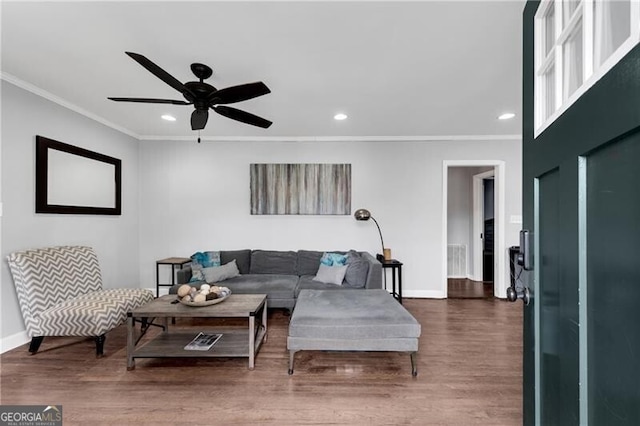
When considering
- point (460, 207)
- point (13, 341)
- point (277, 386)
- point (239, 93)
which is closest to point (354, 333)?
point (277, 386)

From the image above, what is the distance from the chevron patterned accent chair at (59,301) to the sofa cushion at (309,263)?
6.41ft

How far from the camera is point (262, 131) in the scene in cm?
411

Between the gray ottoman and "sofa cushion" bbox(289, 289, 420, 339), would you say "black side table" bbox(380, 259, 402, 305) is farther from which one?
the gray ottoman

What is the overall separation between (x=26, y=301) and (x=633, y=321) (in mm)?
3863

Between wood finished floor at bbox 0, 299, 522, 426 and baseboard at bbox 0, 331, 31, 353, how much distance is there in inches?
2.4

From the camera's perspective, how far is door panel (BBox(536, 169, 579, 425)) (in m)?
0.81

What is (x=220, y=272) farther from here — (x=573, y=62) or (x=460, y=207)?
(x=460, y=207)

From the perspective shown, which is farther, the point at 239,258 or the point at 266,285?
the point at 239,258

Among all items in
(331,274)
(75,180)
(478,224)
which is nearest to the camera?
(75,180)

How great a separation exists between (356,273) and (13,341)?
344cm

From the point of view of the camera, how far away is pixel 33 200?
9.52ft

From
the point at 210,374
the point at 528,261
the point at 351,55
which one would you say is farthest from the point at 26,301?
the point at 528,261

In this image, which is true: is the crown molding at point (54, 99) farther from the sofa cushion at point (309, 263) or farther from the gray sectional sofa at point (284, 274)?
the sofa cushion at point (309, 263)

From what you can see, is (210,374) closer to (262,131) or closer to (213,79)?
(213,79)
